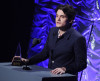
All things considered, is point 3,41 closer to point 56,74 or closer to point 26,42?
point 26,42

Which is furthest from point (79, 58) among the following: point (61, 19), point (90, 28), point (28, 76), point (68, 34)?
point (90, 28)

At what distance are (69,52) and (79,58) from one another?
0.47 ft

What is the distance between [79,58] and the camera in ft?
6.85

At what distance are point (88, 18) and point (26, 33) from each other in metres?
1.77

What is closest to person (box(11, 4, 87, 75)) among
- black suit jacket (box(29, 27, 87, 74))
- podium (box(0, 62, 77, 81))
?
black suit jacket (box(29, 27, 87, 74))

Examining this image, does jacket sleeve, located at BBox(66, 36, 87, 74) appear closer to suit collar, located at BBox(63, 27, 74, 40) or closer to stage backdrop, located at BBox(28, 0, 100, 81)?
suit collar, located at BBox(63, 27, 74, 40)

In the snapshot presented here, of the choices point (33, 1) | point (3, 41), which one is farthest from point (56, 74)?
point (33, 1)

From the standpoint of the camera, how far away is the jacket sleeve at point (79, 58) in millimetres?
2075

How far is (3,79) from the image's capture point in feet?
5.70

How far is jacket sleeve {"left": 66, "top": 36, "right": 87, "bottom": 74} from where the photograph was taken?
2.08 m

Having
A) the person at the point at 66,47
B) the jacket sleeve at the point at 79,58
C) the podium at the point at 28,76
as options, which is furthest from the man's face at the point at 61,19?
the podium at the point at 28,76

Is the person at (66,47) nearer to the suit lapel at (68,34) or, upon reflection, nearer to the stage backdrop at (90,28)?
the suit lapel at (68,34)

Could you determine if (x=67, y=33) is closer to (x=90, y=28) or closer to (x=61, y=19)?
(x=61, y=19)

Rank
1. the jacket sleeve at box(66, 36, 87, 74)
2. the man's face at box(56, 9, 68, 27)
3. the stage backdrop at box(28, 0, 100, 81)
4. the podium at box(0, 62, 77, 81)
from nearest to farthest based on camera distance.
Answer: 1. the podium at box(0, 62, 77, 81)
2. the jacket sleeve at box(66, 36, 87, 74)
3. the man's face at box(56, 9, 68, 27)
4. the stage backdrop at box(28, 0, 100, 81)
